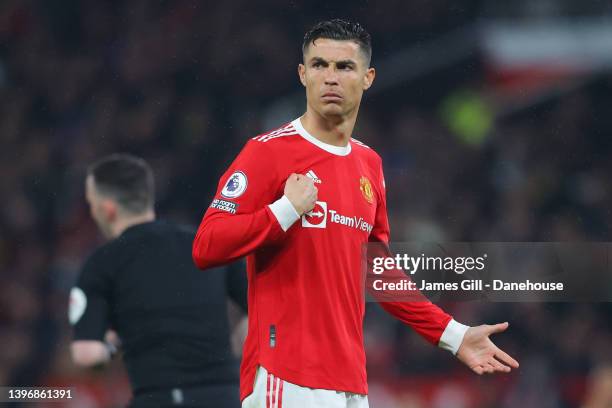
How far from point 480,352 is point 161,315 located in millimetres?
1338

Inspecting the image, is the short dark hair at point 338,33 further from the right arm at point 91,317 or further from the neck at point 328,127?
the right arm at point 91,317

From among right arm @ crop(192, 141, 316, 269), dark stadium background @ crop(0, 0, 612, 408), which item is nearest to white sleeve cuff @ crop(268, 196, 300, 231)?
right arm @ crop(192, 141, 316, 269)

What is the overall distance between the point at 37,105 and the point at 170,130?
136 centimetres

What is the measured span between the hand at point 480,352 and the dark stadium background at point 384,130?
4.22 meters

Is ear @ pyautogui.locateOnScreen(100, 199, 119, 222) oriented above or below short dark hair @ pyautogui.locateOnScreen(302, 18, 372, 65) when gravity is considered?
below

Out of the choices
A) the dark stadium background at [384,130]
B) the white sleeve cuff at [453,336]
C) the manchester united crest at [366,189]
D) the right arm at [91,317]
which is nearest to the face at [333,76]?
the manchester united crest at [366,189]

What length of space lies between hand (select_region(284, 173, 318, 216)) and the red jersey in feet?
0.08

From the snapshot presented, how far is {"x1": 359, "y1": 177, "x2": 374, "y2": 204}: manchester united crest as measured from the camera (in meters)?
3.35

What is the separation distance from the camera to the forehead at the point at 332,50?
3.28 meters

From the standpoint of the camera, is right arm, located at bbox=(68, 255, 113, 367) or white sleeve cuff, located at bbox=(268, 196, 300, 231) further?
right arm, located at bbox=(68, 255, 113, 367)

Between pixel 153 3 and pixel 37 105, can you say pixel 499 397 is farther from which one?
pixel 153 3

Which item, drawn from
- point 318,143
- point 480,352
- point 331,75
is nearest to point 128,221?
point 318,143

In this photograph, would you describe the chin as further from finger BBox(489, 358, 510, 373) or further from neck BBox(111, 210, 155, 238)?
neck BBox(111, 210, 155, 238)

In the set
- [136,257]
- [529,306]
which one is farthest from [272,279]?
[529,306]
